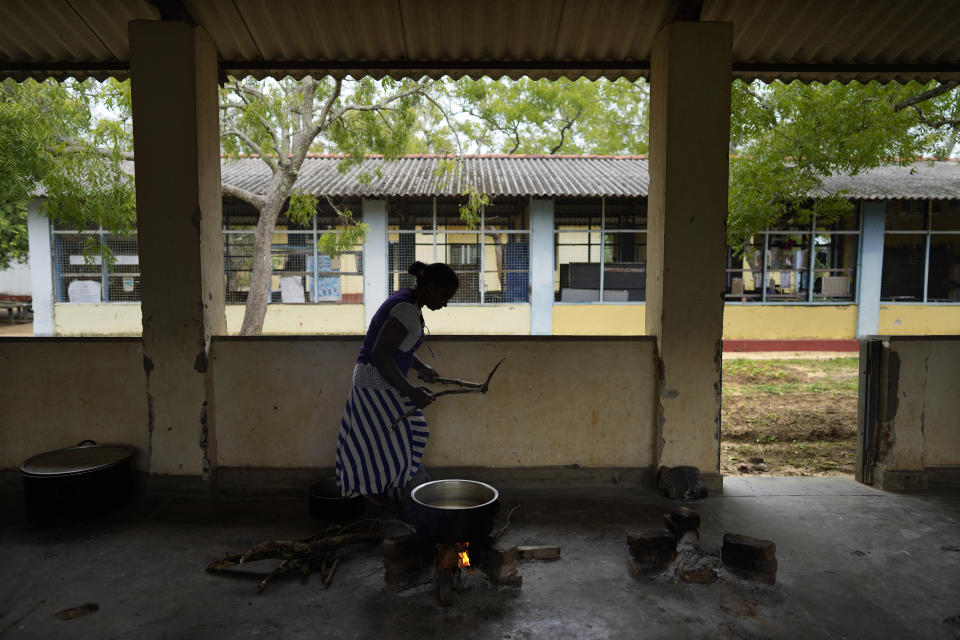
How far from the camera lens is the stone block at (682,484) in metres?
3.92

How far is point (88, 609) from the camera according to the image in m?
2.65

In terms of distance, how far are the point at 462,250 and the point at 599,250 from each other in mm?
3241

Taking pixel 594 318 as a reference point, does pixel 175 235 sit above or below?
above

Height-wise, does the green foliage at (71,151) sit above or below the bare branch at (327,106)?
below

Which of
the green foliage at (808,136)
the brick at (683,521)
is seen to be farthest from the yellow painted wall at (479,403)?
the green foliage at (808,136)

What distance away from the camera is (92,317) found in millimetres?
13320

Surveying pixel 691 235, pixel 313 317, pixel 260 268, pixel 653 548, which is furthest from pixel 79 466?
pixel 313 317

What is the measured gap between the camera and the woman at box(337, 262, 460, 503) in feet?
10.5

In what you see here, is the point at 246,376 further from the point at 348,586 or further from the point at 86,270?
the point at 86,270

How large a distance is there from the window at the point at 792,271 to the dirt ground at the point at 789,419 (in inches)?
135

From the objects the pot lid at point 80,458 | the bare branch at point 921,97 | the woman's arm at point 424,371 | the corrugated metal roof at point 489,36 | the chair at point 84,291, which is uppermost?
the bare branch at point 921,97

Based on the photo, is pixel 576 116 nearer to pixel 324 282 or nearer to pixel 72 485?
pixel 324 282

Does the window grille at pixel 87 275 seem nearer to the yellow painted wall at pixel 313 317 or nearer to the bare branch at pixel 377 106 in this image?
the yellow painted wall at pixel 313 317

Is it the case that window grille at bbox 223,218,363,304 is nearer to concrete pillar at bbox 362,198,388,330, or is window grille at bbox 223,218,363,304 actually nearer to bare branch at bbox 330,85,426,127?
concrete pillar at bbox 362,198,388,330
